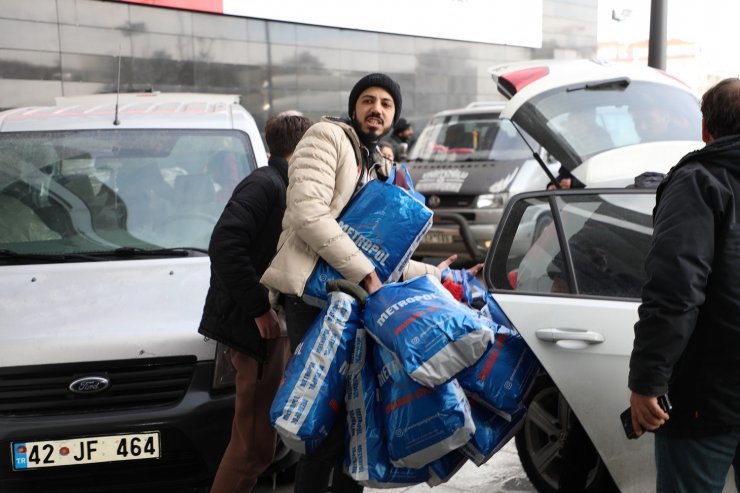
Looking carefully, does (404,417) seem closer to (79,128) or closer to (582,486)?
(582,486)

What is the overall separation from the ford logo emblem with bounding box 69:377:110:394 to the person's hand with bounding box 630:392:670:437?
7.14 ft

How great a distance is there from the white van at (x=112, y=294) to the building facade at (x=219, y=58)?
45.8ft

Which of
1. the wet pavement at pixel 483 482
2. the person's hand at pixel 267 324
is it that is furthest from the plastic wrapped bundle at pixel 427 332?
the wet pavement at pixel 483 482

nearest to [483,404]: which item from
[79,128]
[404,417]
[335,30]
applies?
[404,417]

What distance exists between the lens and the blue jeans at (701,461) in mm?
2348

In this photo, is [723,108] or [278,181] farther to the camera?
[278,181]

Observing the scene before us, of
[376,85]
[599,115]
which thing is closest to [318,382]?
[376,85]

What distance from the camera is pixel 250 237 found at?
11.1ft

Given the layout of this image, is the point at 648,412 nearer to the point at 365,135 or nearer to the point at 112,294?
the point at 365,135

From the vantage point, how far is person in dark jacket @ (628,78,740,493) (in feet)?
7.48

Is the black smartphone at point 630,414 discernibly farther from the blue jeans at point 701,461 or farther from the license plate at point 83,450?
the license plate at point 83,450

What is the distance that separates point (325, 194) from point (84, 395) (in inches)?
55.5

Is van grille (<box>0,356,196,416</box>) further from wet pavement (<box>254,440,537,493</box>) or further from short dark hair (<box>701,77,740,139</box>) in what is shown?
short dark hair (<box>701,77,740,139</box>)

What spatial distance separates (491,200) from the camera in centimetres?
1025
